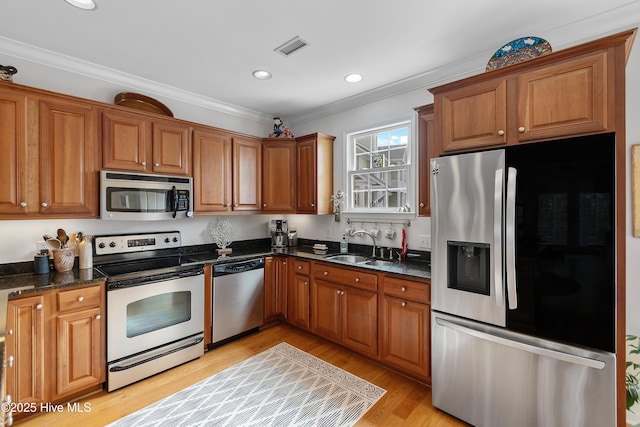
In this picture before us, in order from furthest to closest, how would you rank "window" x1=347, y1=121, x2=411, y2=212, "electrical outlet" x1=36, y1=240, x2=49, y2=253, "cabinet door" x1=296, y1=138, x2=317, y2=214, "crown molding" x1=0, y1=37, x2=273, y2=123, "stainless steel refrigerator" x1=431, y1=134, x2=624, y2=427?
1. "cabinet door" x1=296, y1=138, x2=317, y2=214
2. "window" x1=347, y1=121, x2=411, y2=212
3. "electrical outlet" x1=36, y1=240, x2=49, y2=253
4. "crown molding" x1=0, y1=37, x2=273, y2=123
5. "stainless steel refrigerator" x1=431, y1=134, x2=624, y2=427

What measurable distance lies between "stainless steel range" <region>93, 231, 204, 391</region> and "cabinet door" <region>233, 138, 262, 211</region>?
96 centimetres

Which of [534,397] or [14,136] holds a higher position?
[14,136]

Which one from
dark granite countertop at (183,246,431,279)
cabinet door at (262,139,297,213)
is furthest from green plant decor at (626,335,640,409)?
cabinet door at (262,139,297,213)

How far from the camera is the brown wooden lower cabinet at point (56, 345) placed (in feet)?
6.40

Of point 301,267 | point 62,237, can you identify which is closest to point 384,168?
point 301,267

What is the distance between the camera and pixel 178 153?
2988 mm

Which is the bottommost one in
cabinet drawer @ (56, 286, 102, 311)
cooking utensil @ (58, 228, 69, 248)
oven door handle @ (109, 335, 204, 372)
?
oven door handle @ (109, 335, 204, 372)

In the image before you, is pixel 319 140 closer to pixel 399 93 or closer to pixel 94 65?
pixel 399 93

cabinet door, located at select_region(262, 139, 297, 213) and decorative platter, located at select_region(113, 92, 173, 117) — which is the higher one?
decorative platter, located at select_region(113, 92, 173, 117)

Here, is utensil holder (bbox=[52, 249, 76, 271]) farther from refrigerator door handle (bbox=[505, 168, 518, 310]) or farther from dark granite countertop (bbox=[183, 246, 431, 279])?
refrigerator door handle (bbox=[505, 168, 518, 310])

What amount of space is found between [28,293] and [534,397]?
3258mm

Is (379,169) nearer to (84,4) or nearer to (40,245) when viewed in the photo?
(84,4)

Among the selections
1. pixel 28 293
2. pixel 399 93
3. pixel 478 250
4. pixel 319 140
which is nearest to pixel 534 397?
pixel 478 250

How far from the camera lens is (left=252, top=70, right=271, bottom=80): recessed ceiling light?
283cm
